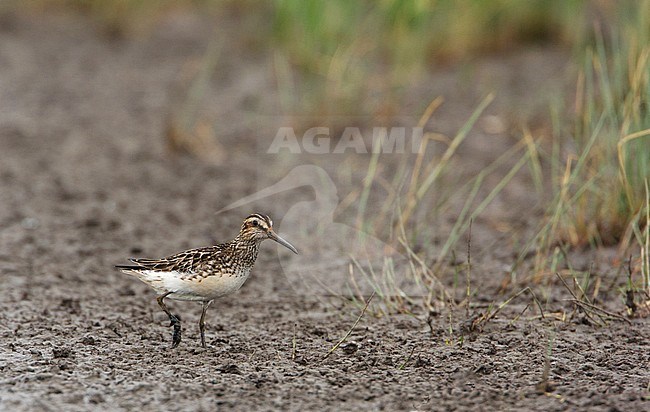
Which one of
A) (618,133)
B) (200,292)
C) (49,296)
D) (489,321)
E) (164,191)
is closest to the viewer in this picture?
(200,292)

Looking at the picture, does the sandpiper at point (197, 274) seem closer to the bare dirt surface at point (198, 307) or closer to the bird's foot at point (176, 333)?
the bird's foot at point (176, 333)

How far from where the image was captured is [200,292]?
139 inches

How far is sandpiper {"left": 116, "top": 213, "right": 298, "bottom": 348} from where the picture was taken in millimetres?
3535

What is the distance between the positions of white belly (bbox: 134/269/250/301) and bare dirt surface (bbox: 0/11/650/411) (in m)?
0.22

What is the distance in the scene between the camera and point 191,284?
353cm

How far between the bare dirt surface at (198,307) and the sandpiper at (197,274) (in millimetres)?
201

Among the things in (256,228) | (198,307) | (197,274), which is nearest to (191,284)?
(197,274)

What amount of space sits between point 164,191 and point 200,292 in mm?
2466

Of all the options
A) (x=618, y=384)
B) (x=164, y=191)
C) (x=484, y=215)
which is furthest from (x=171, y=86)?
(x=618, y=384)

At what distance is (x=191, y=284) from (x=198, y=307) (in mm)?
776

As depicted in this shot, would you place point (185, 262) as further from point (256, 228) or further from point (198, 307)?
point (198, 307)

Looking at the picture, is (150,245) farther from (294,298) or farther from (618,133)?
(618,133)

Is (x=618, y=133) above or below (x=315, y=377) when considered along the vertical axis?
above

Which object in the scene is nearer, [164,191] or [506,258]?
[506,258]
